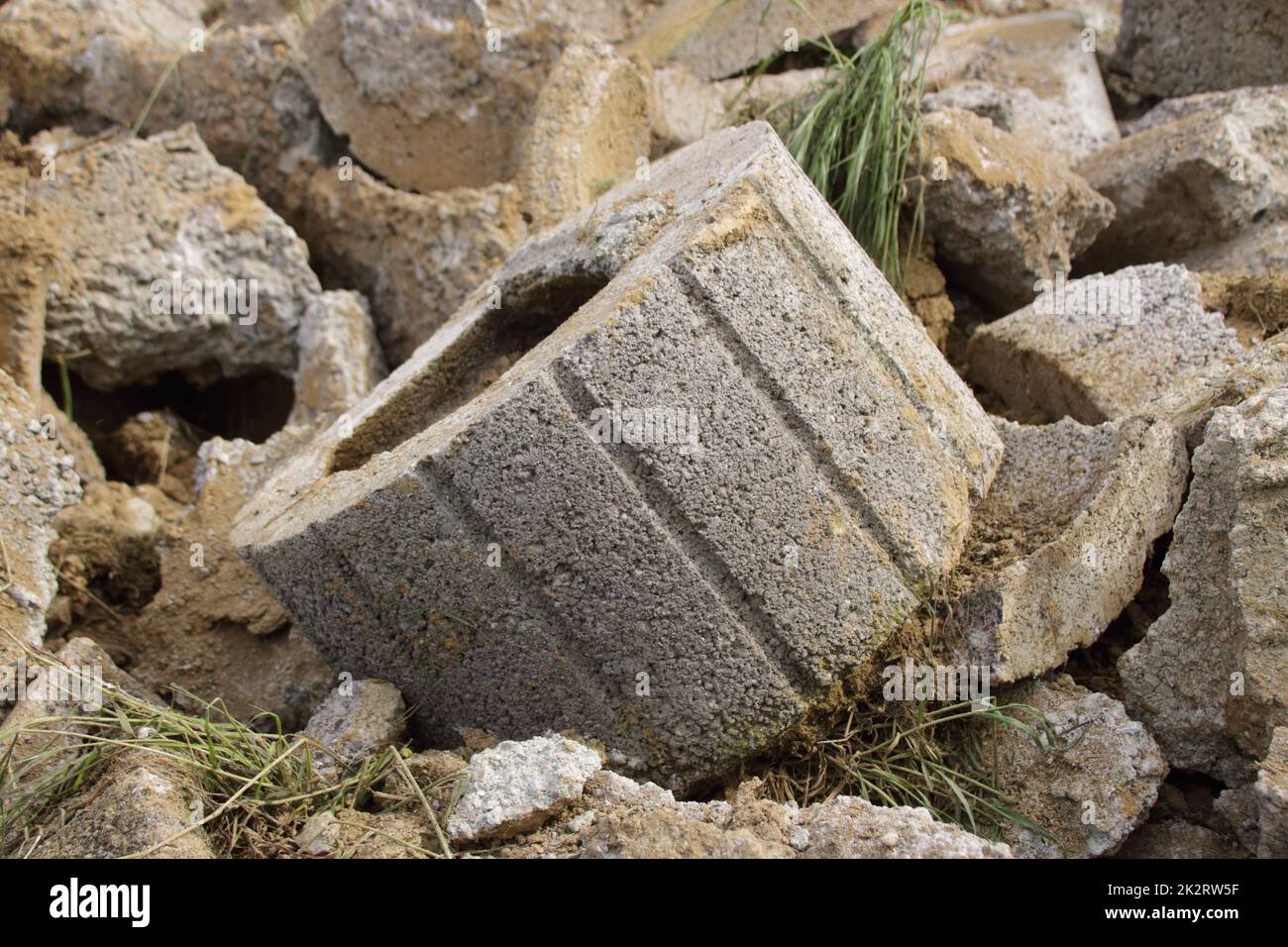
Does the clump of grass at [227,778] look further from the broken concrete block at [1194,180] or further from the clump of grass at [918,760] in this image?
the broken concrete block at [1194,180]

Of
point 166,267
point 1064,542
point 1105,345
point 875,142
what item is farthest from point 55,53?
point 1064,542

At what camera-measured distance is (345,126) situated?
4066 mm

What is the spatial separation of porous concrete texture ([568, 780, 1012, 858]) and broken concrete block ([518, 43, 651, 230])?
1943 mm

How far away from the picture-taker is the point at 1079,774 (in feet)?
7.66

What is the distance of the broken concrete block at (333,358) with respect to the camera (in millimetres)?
3617

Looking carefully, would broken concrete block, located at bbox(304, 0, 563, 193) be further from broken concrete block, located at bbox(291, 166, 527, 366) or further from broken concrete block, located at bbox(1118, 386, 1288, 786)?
broken concrete block, located at bbox(1118, 386, 1288, 786)

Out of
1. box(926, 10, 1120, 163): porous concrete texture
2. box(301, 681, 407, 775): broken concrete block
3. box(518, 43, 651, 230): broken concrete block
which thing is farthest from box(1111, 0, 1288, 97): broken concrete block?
box(301, 681, 407, 775): broken concrete block

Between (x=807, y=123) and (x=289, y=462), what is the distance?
1.63m

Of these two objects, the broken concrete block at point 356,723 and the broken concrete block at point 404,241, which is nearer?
the broken concrete block at point 356,723

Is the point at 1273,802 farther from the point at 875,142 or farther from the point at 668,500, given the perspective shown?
the point at 875,142

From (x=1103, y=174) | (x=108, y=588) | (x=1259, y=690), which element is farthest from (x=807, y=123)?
(x=108, y=588)

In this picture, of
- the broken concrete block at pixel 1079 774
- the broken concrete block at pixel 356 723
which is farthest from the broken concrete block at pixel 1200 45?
the broken concrete block at pixel 356 723

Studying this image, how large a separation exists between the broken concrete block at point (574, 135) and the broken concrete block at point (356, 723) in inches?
63.5

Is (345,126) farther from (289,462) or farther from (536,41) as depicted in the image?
(289,462)
